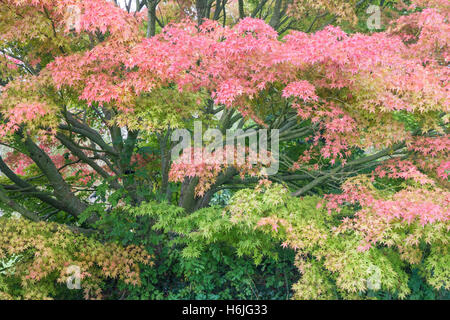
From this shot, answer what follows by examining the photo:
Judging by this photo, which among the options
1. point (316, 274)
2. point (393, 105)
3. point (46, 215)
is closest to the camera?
point (393, 105)

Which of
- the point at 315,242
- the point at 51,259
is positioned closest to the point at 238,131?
the point at 315,242

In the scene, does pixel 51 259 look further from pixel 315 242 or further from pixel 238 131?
pixel 315 242

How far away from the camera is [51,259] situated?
4.28 metres

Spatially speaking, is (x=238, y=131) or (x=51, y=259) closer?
(x=51, y=259)

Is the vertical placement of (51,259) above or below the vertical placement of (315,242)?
below

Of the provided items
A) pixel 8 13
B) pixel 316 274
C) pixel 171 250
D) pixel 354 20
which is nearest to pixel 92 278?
pixel 171 250

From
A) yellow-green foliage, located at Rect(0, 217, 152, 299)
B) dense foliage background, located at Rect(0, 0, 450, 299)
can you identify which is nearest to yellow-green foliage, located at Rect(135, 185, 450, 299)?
dense foliage background, located at Rect(0, 0, 450, 299)

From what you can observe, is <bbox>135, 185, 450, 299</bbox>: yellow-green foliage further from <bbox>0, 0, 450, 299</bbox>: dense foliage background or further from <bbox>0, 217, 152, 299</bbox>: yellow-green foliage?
<bbox>0, 217, 152, 299</bbox>: yellow-green foliage

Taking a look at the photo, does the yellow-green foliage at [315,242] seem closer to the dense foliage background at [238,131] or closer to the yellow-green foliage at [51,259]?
the dense foliage background at [238,131]

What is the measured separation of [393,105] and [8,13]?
14.0 ft

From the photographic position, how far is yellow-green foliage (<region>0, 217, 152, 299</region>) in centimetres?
425

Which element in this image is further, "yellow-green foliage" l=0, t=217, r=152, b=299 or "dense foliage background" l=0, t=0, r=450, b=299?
"yellow-green foliage" l=0, t=217, r=152, b=299
